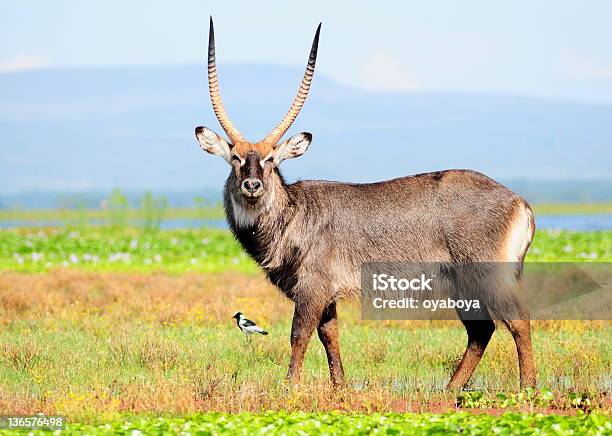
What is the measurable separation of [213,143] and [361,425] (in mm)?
3890

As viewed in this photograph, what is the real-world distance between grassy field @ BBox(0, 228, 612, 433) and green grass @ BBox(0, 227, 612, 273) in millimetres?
2649

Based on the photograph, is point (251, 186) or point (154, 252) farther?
point (154, 252)

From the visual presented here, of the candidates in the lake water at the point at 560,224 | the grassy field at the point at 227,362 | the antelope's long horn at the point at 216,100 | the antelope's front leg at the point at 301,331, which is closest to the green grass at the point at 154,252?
the grassy field at the point at 227,362

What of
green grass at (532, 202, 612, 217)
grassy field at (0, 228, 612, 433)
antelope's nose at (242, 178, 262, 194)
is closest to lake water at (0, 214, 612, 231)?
green grass at (532, 202, 612, 217)

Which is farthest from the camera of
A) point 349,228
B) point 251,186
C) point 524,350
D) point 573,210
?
point 573,210

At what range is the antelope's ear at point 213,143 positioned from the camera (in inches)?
451

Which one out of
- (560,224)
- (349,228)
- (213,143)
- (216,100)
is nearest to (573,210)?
(560,224)

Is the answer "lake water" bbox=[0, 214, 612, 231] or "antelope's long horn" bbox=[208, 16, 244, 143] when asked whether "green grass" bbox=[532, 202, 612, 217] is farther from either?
"antelope's long horn" bbox=[208, 16, 244, 143]

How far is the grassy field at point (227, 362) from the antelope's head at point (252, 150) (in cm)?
192

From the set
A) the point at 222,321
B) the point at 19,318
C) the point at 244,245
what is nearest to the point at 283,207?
the point at 244,245

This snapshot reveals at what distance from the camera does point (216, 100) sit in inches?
469

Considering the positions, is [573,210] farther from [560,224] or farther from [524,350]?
[524,350]

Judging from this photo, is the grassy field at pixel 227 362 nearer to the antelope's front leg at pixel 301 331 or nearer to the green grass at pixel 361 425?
the green grass at pixel 361 425

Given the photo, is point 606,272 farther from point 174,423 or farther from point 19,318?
point 174,423
